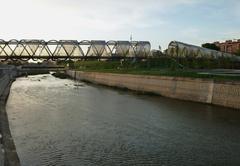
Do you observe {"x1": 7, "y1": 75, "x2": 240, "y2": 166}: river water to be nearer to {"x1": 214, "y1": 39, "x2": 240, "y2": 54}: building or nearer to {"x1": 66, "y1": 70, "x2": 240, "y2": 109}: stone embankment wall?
{"x1": 66, "y1": 70, "x2": 240, "y2": 109}: stone embankment wall

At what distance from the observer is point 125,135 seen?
63.3ft

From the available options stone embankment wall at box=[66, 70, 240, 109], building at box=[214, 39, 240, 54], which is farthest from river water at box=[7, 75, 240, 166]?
building at box=[214, 39, 240, 54]

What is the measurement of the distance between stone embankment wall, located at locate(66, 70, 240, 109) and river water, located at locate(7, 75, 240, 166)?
1.24 m

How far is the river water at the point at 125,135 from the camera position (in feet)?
49.0

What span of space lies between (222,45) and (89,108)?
123m

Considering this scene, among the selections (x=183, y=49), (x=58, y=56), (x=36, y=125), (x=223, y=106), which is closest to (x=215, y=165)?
(x=36, y=125)

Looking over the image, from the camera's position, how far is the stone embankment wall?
29022 millimetres

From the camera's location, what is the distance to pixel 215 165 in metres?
14.2

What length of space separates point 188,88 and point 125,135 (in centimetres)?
1749

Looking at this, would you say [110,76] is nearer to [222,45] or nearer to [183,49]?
[183,49]

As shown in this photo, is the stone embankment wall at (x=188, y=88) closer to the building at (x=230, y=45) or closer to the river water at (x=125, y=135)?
the river water at (x=125, y=135)

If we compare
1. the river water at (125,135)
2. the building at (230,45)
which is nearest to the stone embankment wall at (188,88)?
the river water at (125,135)

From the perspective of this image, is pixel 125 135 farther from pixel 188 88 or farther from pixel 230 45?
pixel 230 45

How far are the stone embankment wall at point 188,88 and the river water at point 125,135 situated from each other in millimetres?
1240
